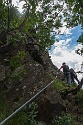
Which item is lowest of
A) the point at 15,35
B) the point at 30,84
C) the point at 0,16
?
the point at 30,84

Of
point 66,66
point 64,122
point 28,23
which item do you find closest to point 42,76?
point 64,122

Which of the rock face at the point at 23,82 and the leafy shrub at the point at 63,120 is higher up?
the rock face at the point at 23,82

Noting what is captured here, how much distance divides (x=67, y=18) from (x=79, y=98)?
15.7 ft

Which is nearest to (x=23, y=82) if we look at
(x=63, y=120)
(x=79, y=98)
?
(x=63, y=120)

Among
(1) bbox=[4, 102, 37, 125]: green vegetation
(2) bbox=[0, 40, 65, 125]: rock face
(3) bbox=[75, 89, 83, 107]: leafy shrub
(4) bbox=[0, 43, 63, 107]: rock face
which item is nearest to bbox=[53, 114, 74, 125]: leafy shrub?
(2) bbox=[0, 40, 65, 125]: rock face

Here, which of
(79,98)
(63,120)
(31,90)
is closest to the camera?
(63,120)

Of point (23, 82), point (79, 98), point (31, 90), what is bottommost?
point (79, 98)

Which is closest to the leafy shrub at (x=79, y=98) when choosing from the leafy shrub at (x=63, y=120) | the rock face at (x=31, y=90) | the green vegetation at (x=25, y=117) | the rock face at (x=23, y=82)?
the rock face at (x=31, y=90)

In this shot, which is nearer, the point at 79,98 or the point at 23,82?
the point at 23,82

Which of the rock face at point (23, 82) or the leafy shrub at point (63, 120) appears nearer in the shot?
the leafy shrub at point (63, 120)

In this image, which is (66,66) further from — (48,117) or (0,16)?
(0,16)

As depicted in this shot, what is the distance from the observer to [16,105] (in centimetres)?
986

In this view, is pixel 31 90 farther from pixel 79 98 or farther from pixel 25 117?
pixel 79 98

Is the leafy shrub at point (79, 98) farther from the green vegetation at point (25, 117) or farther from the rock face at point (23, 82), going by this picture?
the green vegetation at point (25, 117)
